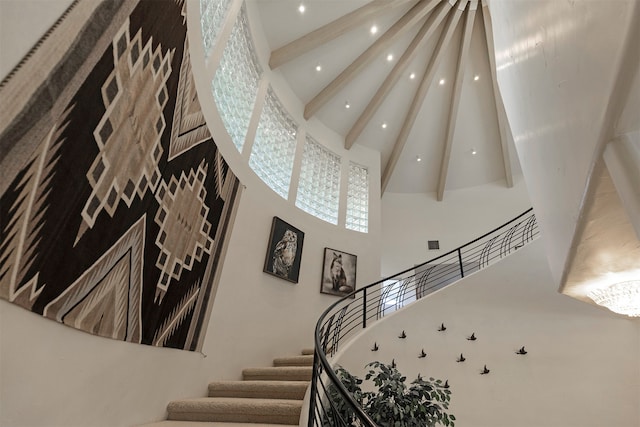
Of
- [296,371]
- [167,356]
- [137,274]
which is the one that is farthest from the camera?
[296,371]

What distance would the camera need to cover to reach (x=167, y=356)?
293 centimetres

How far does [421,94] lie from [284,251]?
15.1ft

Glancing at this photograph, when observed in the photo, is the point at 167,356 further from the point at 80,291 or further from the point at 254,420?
the point at 80,291

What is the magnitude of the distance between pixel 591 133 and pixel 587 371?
3.65m

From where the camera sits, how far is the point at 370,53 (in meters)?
6.19

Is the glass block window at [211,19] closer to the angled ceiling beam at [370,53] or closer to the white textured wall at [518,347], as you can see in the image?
the angled ceiling beam at [370,53]

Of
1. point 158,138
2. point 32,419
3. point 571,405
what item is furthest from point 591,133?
point 571,405

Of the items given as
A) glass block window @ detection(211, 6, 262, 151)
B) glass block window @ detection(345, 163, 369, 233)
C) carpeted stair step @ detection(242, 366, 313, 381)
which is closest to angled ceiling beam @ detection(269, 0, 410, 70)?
glass block window @ detection(211, 6, 262, 151)

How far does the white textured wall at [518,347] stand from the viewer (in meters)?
3.59

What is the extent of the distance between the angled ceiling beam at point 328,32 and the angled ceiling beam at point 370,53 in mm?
405

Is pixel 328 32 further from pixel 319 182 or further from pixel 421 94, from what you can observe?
pixel 319 182

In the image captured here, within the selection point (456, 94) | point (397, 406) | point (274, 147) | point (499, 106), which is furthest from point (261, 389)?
point (499, 106)

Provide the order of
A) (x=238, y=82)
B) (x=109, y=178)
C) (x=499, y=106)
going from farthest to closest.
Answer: (x=499, y=106) < (x=238, y=82) < (x=109, y=178)

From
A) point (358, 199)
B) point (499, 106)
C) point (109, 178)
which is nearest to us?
point (109, 178)
